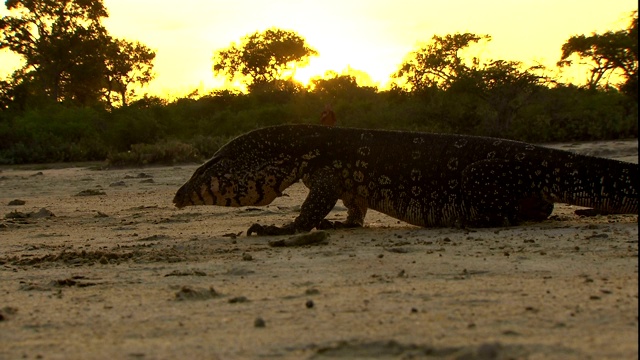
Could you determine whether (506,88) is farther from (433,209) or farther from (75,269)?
(75,269)

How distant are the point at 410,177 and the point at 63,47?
154 ft

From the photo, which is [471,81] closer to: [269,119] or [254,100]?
[269,119]

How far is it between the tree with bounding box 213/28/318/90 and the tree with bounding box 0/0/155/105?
8.87 meters

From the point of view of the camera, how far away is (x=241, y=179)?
9086 millimetres

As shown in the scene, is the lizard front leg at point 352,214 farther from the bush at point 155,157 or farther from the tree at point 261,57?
the tree at point 261,57

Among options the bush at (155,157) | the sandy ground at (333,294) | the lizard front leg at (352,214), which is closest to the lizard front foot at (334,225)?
the lizard front leg at (352,214)

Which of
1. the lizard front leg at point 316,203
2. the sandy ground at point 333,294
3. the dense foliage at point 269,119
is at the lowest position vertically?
the sandy ground at point 333,294

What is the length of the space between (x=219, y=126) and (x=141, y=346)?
39.0m

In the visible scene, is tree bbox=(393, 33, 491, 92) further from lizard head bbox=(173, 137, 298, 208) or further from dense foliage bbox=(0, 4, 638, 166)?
lizard head bbox=(173, 137, 298, 208)

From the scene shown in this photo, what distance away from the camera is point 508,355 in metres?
3.46

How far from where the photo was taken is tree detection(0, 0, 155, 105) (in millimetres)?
52344

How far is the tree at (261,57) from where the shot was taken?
6159 centimetres

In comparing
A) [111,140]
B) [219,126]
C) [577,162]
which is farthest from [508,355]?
[219,126]

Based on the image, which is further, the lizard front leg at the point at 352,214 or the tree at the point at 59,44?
the tree at the point at 59,44
